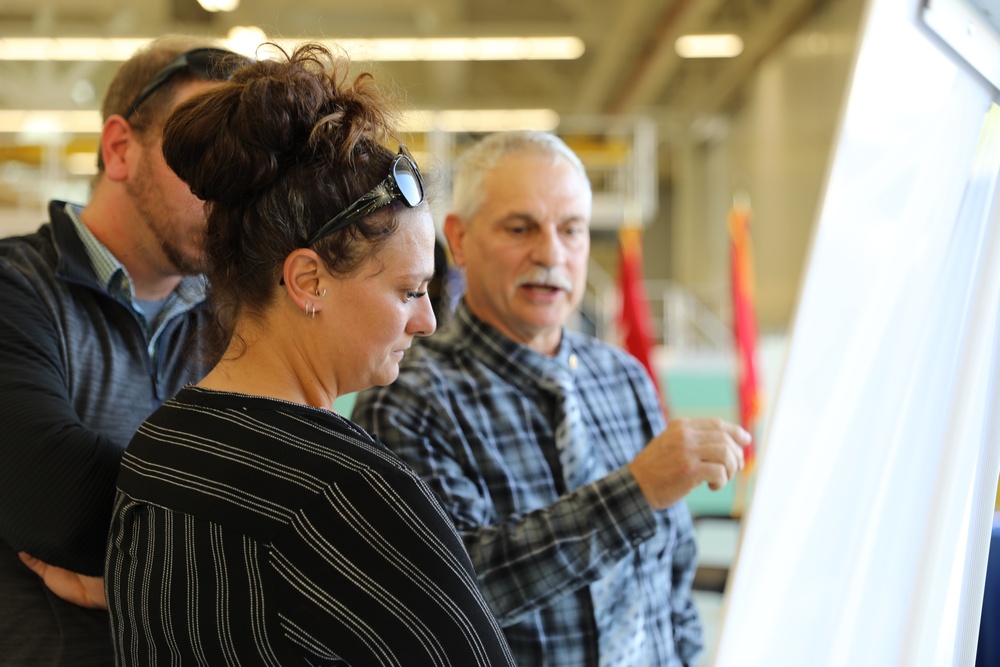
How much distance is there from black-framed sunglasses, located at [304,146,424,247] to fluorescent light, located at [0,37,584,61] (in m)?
7.72

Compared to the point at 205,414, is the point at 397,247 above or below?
above

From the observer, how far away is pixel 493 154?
66.7 inches

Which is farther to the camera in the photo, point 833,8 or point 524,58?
point 524,58

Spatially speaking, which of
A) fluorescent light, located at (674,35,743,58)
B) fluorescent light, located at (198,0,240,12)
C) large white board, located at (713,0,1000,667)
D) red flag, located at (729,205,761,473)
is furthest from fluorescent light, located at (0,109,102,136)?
fluorescent light, located at (674,35,743,58)

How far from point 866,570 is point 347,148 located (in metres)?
0.59

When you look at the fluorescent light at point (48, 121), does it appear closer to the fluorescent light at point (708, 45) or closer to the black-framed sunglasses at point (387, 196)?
the black-framed sunglasses at point (387, 196)

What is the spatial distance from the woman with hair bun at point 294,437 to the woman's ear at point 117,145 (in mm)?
316

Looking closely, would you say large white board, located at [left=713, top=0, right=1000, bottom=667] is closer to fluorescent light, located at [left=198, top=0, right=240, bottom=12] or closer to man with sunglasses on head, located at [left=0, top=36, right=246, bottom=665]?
man with sunglasses on head, located at [left=0, top=36, right=246, bottom=665]

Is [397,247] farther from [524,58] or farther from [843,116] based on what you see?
[524,58]

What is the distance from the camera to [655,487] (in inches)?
52.8

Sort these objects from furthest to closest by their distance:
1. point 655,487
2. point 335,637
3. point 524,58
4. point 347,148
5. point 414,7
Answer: point 524,58, point 414,7, point 655,487, point 347,148, point 335,637

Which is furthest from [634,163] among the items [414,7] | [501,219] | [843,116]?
[843,116]

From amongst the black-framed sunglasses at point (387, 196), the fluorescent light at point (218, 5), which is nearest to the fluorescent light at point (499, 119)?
the fluorescent light at point (218, 5)

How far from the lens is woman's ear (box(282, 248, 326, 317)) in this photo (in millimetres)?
886
